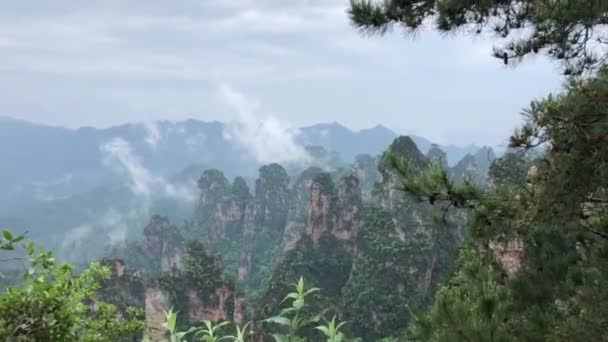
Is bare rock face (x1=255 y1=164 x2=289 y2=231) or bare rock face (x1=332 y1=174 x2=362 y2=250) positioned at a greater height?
bare rock face (x1=332 y1=174 x2=362 y2=250)

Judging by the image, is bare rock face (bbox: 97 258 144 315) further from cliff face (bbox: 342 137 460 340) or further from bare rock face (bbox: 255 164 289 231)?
bare rock face (bbox: 255 164 289 231)

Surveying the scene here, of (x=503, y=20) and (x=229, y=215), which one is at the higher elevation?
Result: (x=503, y=20)

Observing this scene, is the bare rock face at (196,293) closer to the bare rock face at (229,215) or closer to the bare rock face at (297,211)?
the bare rock face at (297,211)

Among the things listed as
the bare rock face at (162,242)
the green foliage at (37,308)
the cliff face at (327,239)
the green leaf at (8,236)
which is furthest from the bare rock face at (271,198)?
the green leaf at (8,236)

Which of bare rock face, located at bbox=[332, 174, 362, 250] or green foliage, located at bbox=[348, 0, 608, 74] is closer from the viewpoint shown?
green foliage, located at bbox=[348, 0, 608, 74]

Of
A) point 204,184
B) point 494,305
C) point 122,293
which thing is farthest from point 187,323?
point 204,184

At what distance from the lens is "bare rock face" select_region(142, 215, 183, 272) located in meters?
75.6

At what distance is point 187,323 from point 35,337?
35.1 m

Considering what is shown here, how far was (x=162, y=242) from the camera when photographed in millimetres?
76375

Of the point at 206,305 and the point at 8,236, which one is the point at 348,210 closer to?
the point at 206,305

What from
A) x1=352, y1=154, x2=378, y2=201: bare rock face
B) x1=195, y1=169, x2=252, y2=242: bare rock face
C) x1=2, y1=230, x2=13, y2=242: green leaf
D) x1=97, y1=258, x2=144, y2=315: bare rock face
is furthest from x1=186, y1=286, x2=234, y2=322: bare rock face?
x1=352, y1=154, x2=378, y2=201: bare rock face

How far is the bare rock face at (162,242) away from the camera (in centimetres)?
7556

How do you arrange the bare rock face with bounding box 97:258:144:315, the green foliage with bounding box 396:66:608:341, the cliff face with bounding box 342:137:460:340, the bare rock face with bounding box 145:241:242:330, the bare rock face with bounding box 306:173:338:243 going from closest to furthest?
1. the green foliage with bounding box 396:66:608:341
2. the cliff face with bounding box 342:137:460:340
3. the bare rock face with bounding box 145:241:242:330
4. the bare rock face with bounding box 97:258:144:315
5. the bare rock face with bounding box 306:173:338:243

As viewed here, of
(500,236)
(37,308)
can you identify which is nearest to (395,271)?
(500,236)
